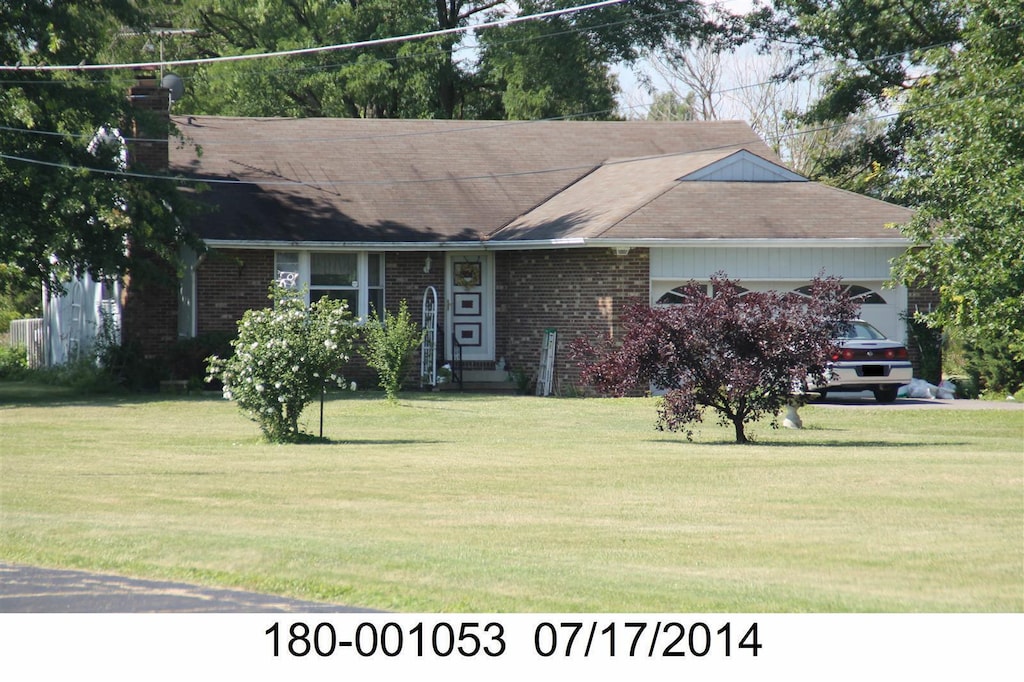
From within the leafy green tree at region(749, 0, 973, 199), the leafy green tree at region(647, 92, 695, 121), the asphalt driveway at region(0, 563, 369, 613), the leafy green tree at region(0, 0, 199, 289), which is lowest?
the asphalt driveway at region(0, 563, 369, 613)

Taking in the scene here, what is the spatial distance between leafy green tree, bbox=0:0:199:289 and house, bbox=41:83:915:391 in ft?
5.87

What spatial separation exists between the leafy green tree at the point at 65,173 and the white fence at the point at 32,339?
1147cm

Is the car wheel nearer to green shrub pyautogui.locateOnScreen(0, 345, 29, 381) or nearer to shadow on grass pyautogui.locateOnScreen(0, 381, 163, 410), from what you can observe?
shadow on grass pyautogui.locateOnScreen(0, 381, 163, 410)

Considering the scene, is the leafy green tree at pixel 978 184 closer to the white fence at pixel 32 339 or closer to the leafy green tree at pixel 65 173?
the leafy green tree at pixel 65 173

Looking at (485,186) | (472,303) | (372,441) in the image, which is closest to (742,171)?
(485,186)

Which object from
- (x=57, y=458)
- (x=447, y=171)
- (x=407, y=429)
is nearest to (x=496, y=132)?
(x=447, y=171)

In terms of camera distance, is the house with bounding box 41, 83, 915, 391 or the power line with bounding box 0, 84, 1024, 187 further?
the house with bounding box 41, 83, 915, 391

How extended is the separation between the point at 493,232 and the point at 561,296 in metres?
3.21

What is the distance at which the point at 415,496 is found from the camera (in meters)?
12.6

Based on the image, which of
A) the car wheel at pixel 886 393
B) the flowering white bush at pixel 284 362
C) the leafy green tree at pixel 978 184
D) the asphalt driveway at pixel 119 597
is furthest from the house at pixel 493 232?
the asphalt driveway at pixel 119 597

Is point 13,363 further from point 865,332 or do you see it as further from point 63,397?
point 865,332

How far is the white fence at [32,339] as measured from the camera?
1510 inches

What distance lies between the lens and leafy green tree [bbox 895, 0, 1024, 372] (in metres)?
20.0

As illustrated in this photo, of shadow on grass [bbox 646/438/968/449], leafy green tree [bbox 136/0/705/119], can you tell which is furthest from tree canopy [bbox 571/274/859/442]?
leafy green tree [bbox 136/0/705/119]
